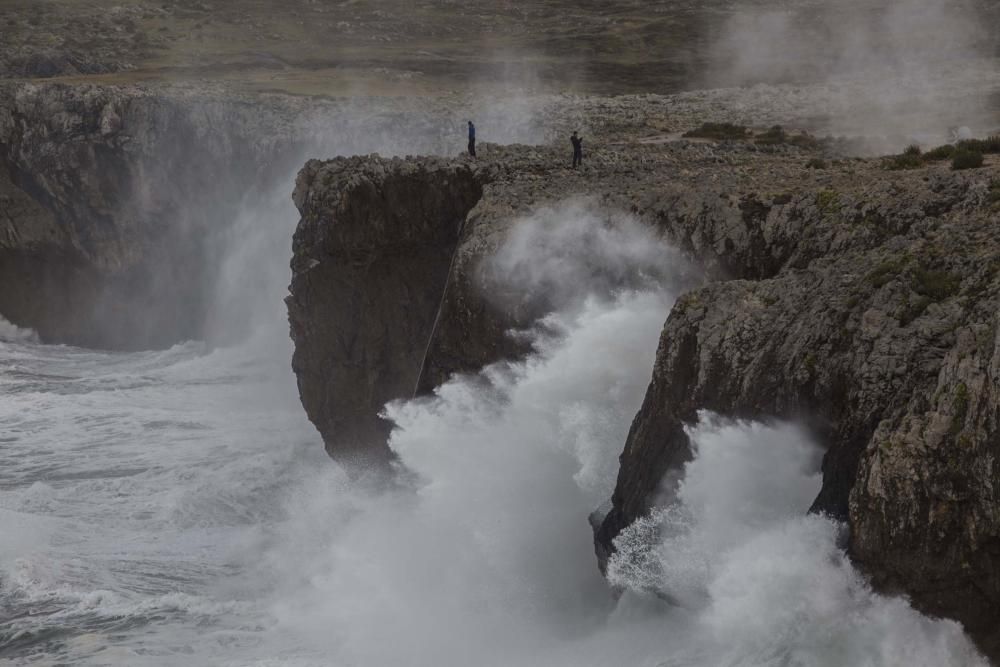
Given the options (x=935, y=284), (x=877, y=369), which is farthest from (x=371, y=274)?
(x=877, y=369)

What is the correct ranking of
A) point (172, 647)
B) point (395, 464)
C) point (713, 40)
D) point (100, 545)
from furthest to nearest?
point (713, 40)
point (100, 545)
point (395, 464)
point (172, 647)

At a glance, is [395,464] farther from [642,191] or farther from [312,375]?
[642,191]

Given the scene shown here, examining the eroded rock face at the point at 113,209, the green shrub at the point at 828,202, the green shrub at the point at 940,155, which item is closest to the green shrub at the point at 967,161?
the green shrub at the point at 940,155

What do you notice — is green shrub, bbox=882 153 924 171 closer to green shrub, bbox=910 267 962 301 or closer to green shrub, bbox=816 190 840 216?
green shrub, bbox=816 190 840 216

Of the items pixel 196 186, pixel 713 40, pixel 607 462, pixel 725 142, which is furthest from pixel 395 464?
pixel 713 40

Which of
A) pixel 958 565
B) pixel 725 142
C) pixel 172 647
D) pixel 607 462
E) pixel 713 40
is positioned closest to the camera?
pixel 958 565

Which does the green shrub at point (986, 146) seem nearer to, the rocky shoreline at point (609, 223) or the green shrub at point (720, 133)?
the rocky shoreline at point (609, 223)

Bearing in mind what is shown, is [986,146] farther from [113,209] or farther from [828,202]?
[113,209]
